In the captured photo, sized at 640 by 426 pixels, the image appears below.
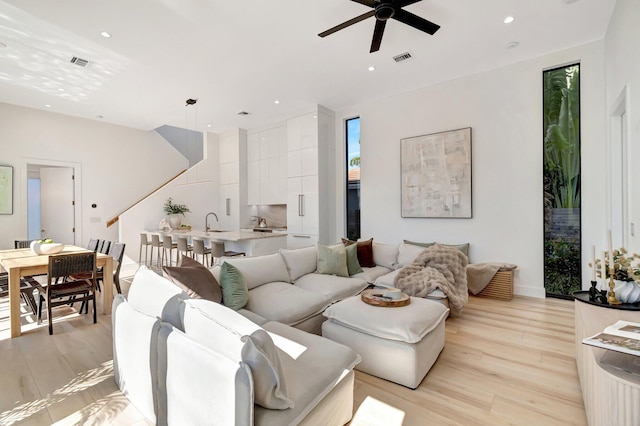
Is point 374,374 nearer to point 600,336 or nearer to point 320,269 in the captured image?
point 600,336

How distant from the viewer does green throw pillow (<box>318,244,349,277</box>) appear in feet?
12.8

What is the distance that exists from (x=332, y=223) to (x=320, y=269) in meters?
2.62

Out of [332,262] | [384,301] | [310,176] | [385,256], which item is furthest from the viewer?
[310,176]

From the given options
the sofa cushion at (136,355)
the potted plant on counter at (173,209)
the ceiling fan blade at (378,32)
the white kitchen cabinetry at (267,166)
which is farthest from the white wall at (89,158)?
the ceiling fan blade at (378,32)

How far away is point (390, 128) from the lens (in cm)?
569

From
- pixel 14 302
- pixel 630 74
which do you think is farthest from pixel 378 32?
pixel 14 302

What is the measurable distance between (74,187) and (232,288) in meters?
6.46

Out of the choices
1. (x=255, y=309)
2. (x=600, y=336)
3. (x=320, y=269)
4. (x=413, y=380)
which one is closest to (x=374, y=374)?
(x=413, y=380)

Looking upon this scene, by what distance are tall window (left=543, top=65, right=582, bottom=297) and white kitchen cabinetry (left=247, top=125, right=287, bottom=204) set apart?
198 inches

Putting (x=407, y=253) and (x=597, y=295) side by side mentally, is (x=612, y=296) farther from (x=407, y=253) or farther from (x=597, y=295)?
(x=407, y=253)

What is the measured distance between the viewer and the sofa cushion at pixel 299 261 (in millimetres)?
3680

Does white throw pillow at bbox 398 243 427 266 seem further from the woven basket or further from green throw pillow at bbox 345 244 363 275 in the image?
the woven basket

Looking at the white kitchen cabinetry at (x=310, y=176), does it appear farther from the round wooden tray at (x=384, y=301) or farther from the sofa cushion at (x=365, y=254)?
the round wooden tray at (x=384, y=301)

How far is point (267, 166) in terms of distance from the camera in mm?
7582
